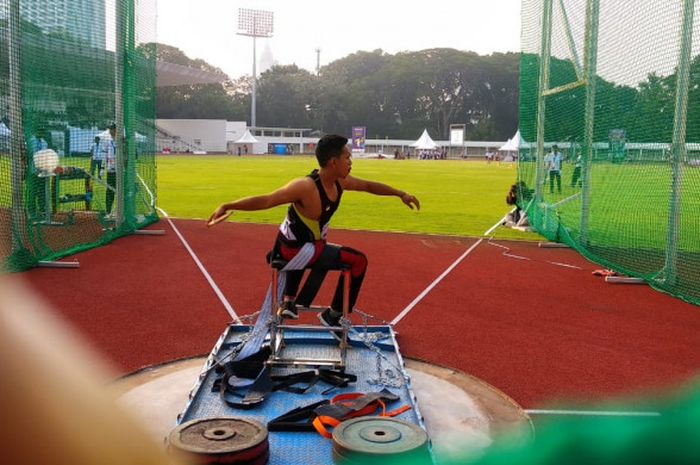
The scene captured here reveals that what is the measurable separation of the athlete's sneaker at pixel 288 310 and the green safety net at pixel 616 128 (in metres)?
5.36

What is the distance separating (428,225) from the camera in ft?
48.9

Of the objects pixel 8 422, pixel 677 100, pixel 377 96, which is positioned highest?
pixel 377 96

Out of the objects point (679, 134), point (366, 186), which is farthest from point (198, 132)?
point (366, 186)

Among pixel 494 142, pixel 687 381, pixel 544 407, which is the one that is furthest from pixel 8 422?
pixel 494 142

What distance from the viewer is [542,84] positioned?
1365 cm

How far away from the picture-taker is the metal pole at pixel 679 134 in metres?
8.51

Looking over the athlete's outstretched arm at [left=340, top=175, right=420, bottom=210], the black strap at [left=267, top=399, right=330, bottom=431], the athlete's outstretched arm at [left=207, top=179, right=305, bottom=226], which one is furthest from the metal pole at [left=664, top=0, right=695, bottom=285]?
the black strap at [left=267, top=399, right=330, bottom=431]

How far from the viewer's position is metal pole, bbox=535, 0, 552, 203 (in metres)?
13.4

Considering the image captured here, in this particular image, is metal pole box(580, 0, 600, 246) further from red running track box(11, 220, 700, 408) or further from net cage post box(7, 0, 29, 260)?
net cage post box(7, 0, 29, 260)

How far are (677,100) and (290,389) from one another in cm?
678

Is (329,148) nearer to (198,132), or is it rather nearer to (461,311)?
(461,311)

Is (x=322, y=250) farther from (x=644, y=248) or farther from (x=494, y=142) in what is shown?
(x=494, y=142)

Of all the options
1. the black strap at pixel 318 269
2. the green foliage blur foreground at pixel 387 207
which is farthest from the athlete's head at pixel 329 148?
the green foliage blur foreground at pixel 387 207

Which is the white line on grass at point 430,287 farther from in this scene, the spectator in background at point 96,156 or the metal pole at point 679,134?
the spectator in background at point 96,156
